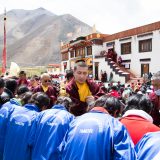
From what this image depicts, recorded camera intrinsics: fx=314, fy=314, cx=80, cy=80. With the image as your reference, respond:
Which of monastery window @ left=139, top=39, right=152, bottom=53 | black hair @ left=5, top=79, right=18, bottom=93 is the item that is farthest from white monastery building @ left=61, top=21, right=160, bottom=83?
black hair @ left=5, top=79, right=18, bottom=93

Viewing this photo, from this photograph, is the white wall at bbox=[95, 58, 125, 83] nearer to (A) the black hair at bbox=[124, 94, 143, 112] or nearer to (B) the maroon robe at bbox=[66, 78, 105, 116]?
(B) the maroon robe at bbox=[66, 78, 105, 116]

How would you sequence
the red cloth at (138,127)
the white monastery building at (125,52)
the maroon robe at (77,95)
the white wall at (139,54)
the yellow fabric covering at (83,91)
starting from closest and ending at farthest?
the red cloth at (138,127) < the maroon robe at (77,95) < the yellow fabric covering at (83,91) < the white wall at (139,54) < the white monastery building at (125,52)

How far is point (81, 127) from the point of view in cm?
228

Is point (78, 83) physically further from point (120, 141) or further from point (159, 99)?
point (120, 141)

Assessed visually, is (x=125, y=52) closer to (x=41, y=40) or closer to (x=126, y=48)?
(x=126, y=48)

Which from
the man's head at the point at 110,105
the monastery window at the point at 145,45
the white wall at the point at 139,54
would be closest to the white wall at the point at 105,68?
the white wall at the point at 139,54

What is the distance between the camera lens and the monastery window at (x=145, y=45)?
70.4ft

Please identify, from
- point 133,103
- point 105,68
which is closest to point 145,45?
point 105,68

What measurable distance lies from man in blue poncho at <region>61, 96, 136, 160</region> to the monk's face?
1967 millimetres

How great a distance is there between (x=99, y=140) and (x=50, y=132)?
2.75 feet

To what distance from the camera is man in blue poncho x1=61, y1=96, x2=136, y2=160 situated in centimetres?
212

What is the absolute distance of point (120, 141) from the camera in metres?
2.15

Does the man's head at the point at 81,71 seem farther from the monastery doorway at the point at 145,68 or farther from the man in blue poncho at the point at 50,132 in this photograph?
the monastery doorway at the point at 145,68

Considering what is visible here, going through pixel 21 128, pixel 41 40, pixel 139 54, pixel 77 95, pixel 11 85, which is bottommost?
pixel 21 128
